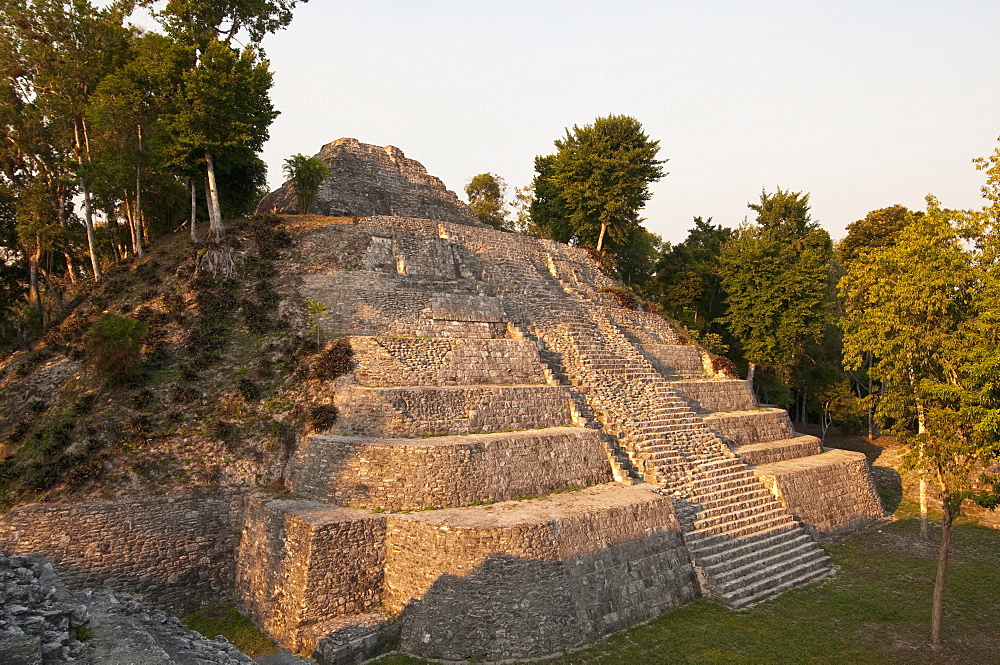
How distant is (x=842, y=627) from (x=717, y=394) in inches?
423

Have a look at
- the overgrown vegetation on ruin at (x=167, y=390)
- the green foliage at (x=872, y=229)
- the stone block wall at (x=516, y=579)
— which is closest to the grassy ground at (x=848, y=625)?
the stone block wall at (x=516, y=579)

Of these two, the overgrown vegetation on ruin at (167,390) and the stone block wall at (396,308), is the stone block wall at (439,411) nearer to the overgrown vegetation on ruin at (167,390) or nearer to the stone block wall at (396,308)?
the overgrown vegetation on ruin at (167,390)

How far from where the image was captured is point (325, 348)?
15984 millimetres

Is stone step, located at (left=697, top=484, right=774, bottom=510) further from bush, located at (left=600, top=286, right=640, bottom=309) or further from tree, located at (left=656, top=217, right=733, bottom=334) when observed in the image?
tree, located at (left=656, top=217, right=733, bottom=334)

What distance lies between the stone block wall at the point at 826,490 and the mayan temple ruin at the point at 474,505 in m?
0.08

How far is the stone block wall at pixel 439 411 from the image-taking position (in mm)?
13656

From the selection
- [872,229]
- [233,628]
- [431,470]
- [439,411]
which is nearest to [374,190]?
[439,411]

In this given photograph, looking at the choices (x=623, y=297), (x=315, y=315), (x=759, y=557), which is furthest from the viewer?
(x=623, y=297)

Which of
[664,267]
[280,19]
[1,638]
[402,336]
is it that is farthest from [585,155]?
[1,638]

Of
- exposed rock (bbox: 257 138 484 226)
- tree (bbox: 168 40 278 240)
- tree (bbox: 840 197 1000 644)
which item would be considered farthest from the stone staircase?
tree (bbox: 168 40 278 240)

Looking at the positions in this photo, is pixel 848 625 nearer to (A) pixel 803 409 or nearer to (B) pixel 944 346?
(B) pixel 944 346

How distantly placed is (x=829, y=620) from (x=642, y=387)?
27.7 ft

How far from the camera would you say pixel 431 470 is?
12.2m

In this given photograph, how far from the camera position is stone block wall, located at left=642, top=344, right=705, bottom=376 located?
22828 millimetres
